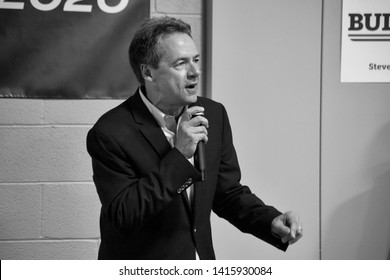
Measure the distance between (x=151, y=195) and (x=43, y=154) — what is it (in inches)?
44.4

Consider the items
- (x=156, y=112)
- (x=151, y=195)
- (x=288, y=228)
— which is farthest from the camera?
(x=156, y=112)

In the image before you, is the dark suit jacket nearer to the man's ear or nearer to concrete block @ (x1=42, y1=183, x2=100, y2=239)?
the man's ear

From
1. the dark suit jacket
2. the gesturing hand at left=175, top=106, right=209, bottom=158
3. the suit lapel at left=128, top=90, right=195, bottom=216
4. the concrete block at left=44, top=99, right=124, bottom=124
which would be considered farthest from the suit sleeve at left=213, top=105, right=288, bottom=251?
the concrete block at left=44, top=99, right=124, bottom=124

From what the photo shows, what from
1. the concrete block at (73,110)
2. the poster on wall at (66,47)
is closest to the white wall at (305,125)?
the poster on wall at (66,47)

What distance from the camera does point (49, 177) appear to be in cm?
231

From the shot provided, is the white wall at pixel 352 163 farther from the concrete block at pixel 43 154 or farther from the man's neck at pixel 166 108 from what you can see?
the concrete block at pixel 43 154

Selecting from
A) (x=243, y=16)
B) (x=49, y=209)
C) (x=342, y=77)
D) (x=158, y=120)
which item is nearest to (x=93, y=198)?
(x=49, y=209)

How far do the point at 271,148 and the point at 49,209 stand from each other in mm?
1084

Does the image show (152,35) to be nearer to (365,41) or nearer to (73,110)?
(73,110)

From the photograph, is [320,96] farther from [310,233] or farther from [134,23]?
[134,23]

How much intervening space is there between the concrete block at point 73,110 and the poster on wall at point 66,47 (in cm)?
3

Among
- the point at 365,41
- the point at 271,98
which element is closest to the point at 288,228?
the point at 271,98

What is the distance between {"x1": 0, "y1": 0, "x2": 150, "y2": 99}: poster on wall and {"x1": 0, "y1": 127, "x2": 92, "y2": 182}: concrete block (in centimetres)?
17

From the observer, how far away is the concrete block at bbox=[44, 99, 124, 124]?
90.5 inches
